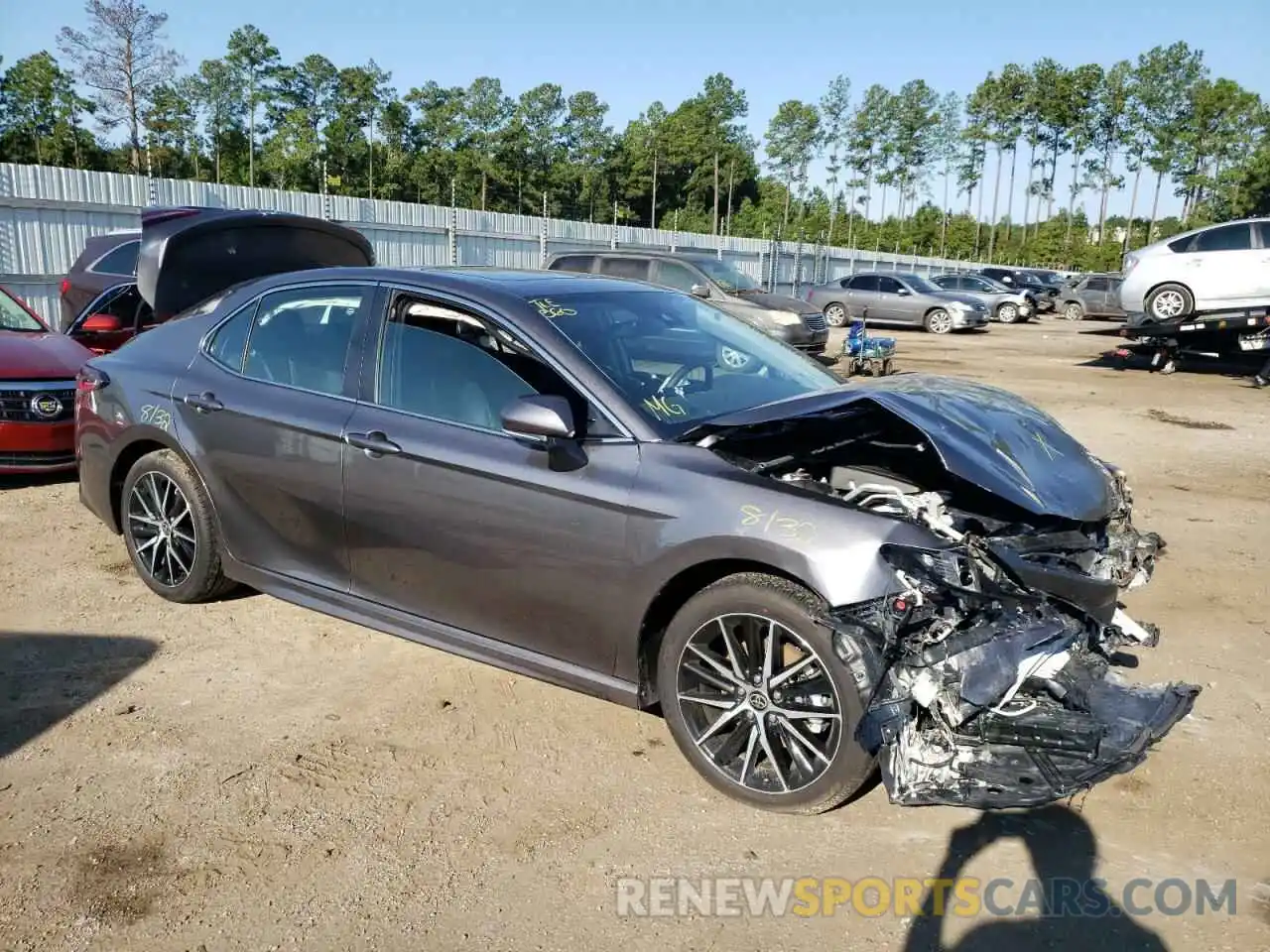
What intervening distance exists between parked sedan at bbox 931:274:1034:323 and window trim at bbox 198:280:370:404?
28486 millimetres

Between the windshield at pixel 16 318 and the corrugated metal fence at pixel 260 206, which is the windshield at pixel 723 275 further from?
the windshield at pixel 16 318

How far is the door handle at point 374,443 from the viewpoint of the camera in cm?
392

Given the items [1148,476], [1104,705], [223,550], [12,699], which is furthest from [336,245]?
[1148,476]

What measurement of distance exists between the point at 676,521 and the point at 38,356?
6188 millimetres

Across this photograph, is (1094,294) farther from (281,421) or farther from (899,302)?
(281,421)

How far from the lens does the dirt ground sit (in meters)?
2.72

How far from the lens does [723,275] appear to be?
18.2 m

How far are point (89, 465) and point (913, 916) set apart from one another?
467 centimetres

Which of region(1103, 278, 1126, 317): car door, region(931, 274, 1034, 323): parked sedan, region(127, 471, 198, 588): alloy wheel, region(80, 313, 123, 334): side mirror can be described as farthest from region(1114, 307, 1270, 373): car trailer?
region(127, 471, 198, 588): alloy wheel

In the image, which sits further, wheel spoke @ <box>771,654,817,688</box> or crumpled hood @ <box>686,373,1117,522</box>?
crumpled hood @ <box>686,373,1117,522</box>

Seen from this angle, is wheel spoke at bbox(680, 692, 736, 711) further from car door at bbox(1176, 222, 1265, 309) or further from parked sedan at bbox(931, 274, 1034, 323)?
parked sedan at bbox(931, 274, 1034, 323)

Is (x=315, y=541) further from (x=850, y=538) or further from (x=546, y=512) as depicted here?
(x=850, y=538)

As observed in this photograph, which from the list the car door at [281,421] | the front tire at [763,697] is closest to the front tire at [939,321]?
the car door at [281,421]

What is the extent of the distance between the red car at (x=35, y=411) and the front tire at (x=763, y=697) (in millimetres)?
5655
